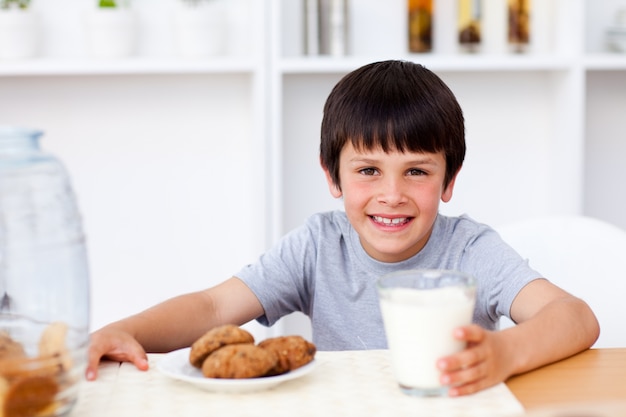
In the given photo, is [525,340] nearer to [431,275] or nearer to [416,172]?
[431,275]

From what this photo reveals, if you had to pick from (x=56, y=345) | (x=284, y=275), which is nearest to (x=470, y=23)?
(x=284, y=275)

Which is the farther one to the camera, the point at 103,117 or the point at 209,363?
the point at 103,117

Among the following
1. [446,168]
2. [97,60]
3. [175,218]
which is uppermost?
[97,60]

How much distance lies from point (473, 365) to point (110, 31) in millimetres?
1597

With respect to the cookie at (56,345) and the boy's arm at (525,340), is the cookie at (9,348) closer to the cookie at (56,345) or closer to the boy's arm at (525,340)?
the cookie at (56,345)

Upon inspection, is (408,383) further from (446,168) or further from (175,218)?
(175,218)

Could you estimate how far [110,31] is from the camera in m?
2.19

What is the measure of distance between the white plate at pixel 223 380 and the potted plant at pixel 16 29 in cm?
149

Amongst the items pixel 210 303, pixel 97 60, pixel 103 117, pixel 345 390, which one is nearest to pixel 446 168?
pixel 210 303

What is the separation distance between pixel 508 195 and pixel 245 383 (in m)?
1.82

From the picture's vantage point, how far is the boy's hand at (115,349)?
0.94m

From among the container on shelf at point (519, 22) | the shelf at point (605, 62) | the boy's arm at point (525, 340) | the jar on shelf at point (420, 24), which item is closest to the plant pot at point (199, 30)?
the jar on shelf at point (420, 24)

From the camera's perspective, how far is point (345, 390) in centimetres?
85

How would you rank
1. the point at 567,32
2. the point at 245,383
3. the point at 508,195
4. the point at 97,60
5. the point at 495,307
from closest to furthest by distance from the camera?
the point at 245,383, the point at 495,307, the point at 97,60, the point at 567,32, the point at 508,195
